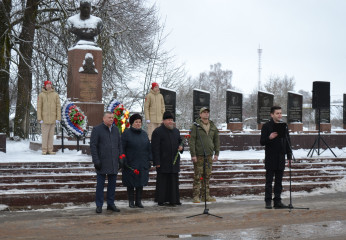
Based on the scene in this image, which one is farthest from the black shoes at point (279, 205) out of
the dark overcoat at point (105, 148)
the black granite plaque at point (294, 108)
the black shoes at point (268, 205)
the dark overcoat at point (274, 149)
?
the black granite plaque at point (294, 108)

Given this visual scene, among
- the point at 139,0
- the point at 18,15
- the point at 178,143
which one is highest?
the point at 139,0

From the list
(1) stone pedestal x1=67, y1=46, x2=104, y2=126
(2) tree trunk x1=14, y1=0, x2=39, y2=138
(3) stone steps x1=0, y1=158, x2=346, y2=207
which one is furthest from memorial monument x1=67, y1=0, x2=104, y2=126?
(2) tree trunk x1=14, y1=0, x2=39, y2=138

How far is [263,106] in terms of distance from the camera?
21266 mm

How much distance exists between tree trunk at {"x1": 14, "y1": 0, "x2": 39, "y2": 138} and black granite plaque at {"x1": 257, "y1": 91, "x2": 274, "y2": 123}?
923cm

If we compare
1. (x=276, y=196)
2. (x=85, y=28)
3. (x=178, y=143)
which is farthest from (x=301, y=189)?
(x=85, y=28)

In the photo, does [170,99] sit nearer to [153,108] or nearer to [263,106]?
[153,108]

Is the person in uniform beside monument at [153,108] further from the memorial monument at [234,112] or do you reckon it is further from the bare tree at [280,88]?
the bare tree at [280,88]

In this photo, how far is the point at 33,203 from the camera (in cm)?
930

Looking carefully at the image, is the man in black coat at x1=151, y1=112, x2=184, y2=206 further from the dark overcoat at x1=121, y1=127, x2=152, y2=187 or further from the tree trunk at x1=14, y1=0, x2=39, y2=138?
the tree trunk at x1=14, y1=0, x2=39, y2=138

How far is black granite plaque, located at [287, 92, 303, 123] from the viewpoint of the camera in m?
22.0

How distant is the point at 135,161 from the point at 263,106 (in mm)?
12853

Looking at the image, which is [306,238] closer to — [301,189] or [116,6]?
[301,189]

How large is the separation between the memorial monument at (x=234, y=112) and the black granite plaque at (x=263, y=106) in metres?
1.08

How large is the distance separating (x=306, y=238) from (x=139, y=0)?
66.9 ft
